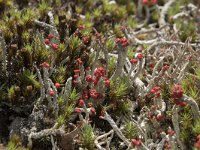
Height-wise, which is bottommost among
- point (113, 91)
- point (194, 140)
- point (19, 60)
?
point (194, 140)

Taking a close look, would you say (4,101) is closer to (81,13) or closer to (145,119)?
(145,119)

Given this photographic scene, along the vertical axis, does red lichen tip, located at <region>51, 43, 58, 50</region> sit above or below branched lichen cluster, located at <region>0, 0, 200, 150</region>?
above

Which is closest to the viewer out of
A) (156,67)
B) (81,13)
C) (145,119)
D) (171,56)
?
(145,119)

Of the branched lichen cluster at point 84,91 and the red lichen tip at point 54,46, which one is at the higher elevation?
the red lichen tip at point 54,46

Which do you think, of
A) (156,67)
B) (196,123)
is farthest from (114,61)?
(196,123)

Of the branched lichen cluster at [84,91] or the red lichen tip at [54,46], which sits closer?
the branched lichen cluster at [84,91]

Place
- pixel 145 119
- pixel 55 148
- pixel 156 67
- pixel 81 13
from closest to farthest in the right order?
1. pixel 55 148
2. pixel 145 119
3. pixel 156 67
4. pixel 81 13

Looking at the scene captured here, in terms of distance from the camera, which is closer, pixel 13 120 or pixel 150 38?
pixel 13 120

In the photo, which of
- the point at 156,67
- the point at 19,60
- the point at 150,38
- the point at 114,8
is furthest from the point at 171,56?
the point at 19,60

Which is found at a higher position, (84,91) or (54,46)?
(54,46)

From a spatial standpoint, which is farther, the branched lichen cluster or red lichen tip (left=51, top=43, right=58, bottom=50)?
red lichen tip (left=51, top=43, right=58, bottom=50)

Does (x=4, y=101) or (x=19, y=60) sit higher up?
(x=19, y=60)
